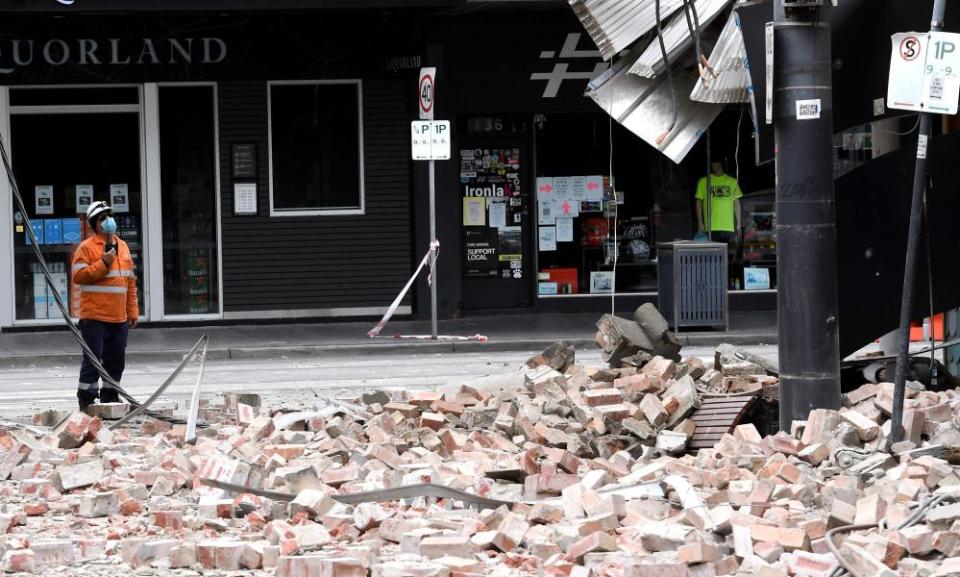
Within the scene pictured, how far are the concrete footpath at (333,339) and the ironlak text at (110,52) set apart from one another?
3.84 meters

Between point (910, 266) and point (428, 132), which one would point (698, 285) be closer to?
point (428, 132)

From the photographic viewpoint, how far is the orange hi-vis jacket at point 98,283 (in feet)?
42.0

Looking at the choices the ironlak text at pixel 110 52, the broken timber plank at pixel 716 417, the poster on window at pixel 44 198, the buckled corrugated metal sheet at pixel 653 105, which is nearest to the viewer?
the broken timber plank at pixel 716 417

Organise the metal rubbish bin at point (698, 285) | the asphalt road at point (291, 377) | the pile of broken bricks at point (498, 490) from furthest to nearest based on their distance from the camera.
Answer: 1. the metal rubbish bin at point (698, 285)
2. the asphalt road at point (291, 377)
3. the pile of broken bricks at point (498, 490)

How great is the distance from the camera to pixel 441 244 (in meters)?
21.9

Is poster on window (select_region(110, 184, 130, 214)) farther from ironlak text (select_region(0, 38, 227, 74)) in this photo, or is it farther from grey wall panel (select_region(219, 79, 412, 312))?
ironlak text (select_region(0, 38, 227, 74))

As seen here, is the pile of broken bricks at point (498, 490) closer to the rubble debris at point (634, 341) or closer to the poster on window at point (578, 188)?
the rubble debris at point (634, 341)

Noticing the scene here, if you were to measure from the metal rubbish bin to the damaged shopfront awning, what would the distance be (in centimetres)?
933

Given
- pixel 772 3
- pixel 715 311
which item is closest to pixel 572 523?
pixel 772 3

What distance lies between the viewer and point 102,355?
512 inches

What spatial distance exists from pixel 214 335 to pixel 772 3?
41.4 feet

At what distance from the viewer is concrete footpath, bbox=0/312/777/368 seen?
62.2 feet

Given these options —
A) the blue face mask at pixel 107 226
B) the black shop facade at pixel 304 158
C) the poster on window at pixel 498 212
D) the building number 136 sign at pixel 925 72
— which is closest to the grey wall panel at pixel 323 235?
the black shop facade at pixel 304 158

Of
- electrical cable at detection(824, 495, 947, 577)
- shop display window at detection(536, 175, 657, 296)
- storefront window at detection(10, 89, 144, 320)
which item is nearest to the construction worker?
electrical cable at detection(824, 495, 947, 577)
